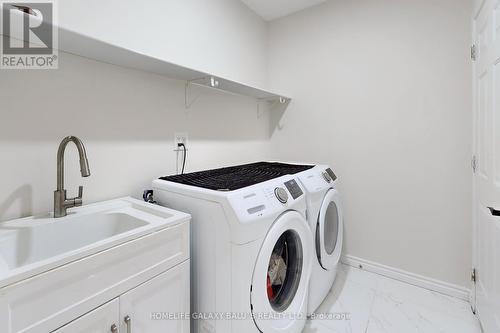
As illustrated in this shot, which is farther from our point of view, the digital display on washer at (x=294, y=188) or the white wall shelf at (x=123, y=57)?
the digital display on washer at (x=294, y=188)

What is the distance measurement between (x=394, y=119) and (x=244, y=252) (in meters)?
1.76

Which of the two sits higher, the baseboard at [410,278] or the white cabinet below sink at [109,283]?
the white cabinet below sink at [109,283]

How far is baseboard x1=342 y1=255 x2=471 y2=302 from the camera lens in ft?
5.87

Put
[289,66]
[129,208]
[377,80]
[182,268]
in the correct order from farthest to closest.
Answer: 1. [289,66]
2. [377,80]
3. [129,208]
4. [182,268]

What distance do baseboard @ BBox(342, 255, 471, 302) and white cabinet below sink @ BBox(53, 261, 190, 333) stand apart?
1.72m

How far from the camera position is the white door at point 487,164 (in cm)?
118

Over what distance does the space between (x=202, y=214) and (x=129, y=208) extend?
449 millimetres

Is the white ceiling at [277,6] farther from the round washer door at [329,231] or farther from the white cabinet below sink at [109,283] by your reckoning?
the white cabinet below sink at [109,283]

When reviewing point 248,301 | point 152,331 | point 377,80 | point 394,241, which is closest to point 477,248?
point 394,241

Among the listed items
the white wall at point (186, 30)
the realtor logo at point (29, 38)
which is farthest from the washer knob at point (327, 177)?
the realtor logo at point (29, 38)

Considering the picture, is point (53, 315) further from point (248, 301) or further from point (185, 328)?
point (248, 301)

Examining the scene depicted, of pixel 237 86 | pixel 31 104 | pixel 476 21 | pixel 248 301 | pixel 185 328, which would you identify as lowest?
pixel 185 328

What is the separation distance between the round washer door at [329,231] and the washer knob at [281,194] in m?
0.44

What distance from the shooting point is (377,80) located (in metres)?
2.04
